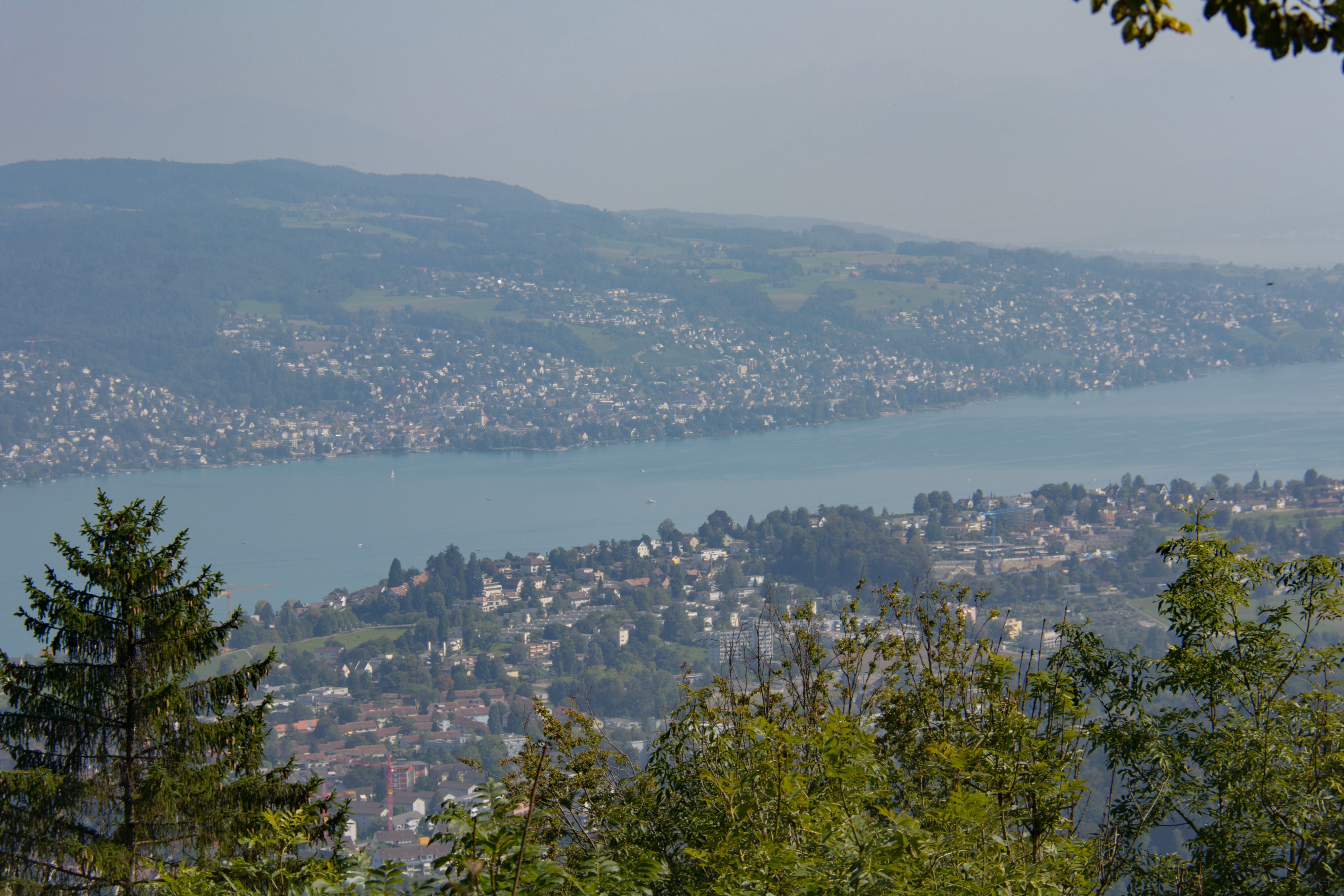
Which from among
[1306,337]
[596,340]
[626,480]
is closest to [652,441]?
[626,480]

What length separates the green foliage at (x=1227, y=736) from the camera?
2518 mm

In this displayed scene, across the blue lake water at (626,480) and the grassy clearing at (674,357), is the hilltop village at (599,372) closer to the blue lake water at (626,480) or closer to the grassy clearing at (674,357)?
the grassy clearing at (674,357)

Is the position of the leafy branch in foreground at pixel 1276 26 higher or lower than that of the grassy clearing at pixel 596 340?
lower

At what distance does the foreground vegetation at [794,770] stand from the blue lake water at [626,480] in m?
22.7

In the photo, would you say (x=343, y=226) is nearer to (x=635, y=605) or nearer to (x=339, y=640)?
(x=339, y=640)

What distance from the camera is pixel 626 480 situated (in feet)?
137

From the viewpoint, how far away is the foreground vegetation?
68.5 inches

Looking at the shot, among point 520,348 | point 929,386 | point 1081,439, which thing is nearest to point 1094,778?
point 1081,439

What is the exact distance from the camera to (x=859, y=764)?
188 centimetres

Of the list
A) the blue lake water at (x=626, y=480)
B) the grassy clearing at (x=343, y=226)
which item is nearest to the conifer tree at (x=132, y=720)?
the blue lake water at (x=626, y=480)

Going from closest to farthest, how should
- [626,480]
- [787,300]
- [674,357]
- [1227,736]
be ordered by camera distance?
[1227,736]
[626,480]
[674,357]
[787,300]

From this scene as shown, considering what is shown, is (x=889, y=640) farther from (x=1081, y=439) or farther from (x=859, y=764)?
(x=1081, y=439)

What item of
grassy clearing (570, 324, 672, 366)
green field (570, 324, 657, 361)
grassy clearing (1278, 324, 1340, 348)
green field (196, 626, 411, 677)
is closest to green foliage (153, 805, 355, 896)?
green field (196, 626, 411, 677)

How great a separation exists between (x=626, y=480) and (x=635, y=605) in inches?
656
